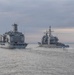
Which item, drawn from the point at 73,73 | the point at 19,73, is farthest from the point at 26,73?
the point at 73,73

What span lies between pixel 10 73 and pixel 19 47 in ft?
477

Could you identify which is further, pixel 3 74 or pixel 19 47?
pixel 19 47

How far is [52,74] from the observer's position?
52.6 metres

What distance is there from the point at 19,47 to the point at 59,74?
148328 mm

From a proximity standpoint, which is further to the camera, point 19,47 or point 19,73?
point 19,47

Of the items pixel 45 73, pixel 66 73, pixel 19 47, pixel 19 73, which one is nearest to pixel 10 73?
pixel 19 73

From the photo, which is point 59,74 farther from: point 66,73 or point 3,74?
point 3,74

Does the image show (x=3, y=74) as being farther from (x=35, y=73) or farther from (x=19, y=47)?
(x=19, y=47)

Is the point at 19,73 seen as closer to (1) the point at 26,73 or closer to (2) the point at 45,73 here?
(1) the point at 26,73

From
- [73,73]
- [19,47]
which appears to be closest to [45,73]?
[73,73]

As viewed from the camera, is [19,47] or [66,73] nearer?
[66,73]

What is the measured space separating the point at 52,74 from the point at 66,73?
2986 mm

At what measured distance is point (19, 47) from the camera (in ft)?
655

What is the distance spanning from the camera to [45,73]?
177ft
